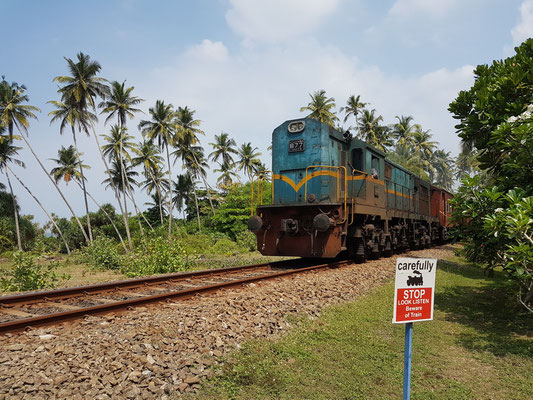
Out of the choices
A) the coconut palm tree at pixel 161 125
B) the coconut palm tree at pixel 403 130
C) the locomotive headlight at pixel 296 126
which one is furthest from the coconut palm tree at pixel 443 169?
the locomotive headlight at pixel 296 126

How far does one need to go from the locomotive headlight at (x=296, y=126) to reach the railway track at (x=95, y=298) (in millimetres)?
4088

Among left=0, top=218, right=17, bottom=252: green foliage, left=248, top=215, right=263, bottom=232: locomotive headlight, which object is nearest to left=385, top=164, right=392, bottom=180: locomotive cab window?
left=248, top=215, right=263, bottom=232: locomotive headlight

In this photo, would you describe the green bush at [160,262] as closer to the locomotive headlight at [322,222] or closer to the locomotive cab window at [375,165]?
the locomotive headlight at [322,222]

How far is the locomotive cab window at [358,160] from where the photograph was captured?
464 inches

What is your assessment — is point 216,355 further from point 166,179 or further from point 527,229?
point 166,179

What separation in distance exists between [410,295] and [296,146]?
8277mm

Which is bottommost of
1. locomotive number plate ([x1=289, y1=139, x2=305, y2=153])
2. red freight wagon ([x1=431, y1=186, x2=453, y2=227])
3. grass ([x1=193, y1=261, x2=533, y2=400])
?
grass ([x1=193, y1=261, x2=533, y2=400])

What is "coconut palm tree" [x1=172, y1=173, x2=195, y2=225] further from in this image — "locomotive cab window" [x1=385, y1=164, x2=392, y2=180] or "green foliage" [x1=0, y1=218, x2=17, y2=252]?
"locomotive cab window" [x1=385, y1=164, x2=392, y2=180]

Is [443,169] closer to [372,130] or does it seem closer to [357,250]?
[372,130]

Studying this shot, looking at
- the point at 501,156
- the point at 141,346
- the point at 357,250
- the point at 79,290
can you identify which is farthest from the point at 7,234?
the point at 501,156

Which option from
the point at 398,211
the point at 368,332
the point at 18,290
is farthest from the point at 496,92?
the point at 18,290

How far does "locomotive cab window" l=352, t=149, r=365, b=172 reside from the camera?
11796 mm

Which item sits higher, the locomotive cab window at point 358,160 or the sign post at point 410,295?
the locomotive cab window at point 358,160

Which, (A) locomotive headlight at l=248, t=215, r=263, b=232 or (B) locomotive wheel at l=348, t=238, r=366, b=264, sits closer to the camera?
(A) locomotive headlight at l=248, t=215, r=263, b=232
